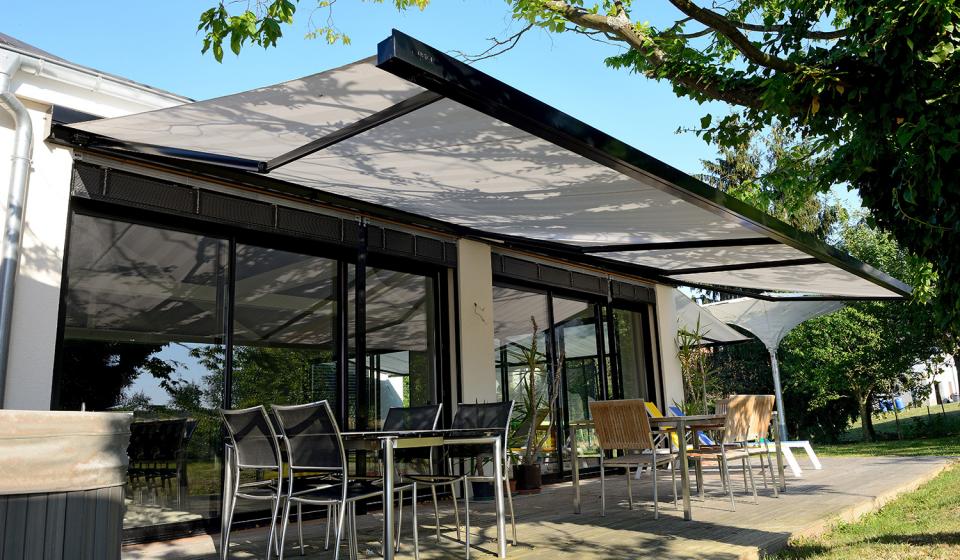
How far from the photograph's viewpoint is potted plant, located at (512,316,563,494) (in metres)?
7.39

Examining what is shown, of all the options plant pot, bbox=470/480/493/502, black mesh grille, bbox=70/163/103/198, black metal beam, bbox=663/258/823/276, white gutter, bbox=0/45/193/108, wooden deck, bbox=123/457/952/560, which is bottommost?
wooden deck, bbox=123/457/952/560

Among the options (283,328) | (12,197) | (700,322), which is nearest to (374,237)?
(283,328)

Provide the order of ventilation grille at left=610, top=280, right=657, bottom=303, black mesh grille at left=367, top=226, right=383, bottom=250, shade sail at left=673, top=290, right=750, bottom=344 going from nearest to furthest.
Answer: black mesh grille at left=367, top=226, right=383, bottom=250
ventilation grille at left=610, top=280, right=657, bottom=303
shade sail at left=673, top=290, right=750, bottom=344

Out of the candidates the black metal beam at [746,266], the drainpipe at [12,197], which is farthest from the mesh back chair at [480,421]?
the black metal beam at [746,266]

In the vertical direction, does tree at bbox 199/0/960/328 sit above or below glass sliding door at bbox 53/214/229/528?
above

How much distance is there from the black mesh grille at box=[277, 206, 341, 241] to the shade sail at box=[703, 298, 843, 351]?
28.4 feet

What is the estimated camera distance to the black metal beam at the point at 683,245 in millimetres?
5504

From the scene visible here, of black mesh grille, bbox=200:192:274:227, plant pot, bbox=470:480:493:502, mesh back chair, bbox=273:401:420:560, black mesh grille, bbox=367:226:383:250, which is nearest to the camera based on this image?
mesh back chair, bbox=273:401:420:560

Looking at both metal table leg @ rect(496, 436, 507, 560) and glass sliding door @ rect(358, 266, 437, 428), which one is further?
glass sliding door @ rect(358, 266, 437, 428)

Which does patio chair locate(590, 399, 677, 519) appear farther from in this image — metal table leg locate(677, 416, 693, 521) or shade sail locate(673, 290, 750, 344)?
shade sail locate(673, 290, 750, 344)

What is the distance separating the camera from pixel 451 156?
13.1 feet

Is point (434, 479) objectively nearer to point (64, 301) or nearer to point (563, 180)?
point (563, 180)

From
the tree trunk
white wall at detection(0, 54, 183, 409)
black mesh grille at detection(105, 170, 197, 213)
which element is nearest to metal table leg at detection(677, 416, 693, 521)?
black mesh grille at detection(105, 170, 197, 213)

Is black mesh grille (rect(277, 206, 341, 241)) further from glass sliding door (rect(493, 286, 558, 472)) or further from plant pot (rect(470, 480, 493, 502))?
plant pot (rect(470, 480, 493, 502))
